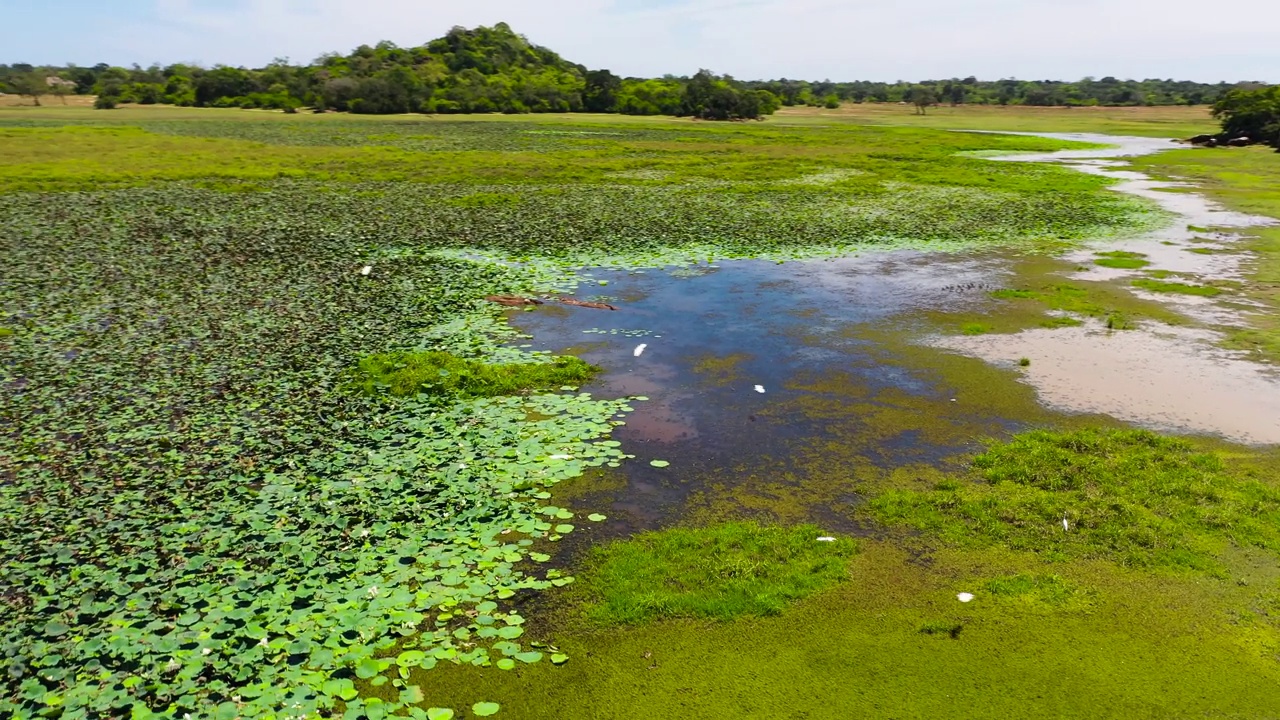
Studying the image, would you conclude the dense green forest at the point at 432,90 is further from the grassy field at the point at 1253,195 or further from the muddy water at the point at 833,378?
the muddy water at the point at 833,378

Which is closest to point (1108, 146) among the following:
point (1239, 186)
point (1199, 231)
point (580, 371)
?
point (1239, 186)

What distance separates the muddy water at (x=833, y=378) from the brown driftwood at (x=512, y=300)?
56 centimetres

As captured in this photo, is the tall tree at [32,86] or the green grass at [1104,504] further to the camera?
the tall tree at [32,86]

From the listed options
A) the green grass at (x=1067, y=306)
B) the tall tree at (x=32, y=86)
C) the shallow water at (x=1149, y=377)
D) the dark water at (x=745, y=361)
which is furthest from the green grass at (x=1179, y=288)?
the tall tree at (x=32, y=86)

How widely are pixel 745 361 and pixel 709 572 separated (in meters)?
7.30

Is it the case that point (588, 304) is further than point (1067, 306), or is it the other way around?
point (1067, 306)

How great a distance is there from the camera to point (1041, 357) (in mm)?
15719

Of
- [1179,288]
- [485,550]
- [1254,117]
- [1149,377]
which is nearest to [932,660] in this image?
[485,550]

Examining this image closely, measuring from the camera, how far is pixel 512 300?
19.4 m

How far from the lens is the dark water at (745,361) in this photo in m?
11.0

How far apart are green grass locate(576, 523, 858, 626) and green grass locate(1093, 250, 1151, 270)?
1912cm

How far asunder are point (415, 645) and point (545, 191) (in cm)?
3376

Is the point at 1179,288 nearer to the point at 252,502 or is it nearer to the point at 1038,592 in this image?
the point at 1038,592

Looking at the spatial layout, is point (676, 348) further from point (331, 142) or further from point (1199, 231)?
point (331, 142)
